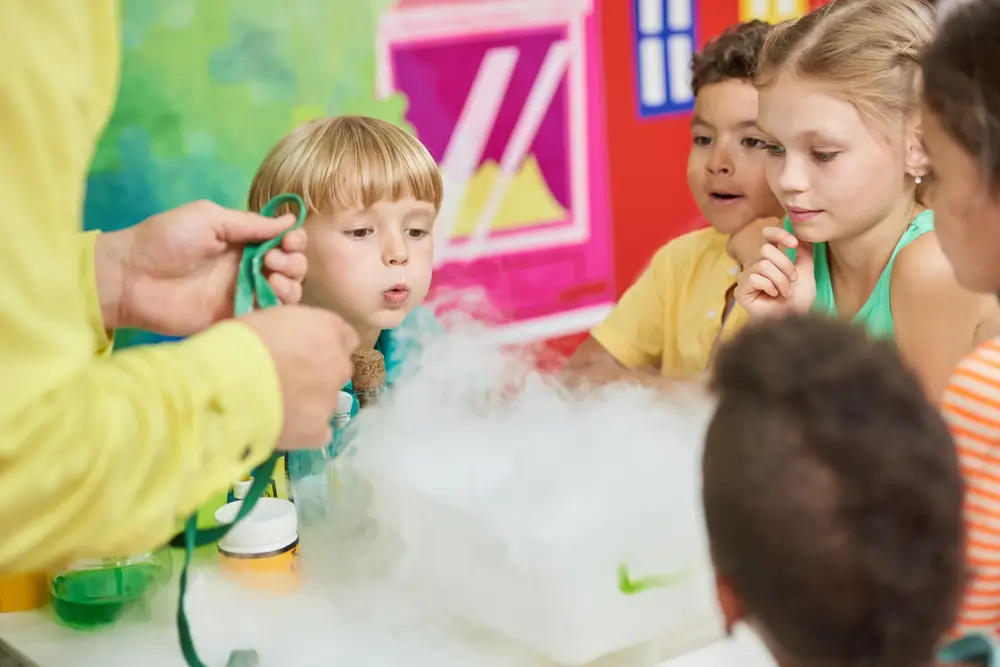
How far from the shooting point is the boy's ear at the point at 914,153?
1604 mm

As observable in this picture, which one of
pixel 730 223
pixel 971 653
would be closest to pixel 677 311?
pixel 730 223

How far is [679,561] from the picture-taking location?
47.4 inches

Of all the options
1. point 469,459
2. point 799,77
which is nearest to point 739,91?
point 799,77

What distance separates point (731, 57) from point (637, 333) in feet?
1.67

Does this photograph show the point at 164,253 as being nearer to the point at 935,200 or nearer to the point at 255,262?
the point at 255,262

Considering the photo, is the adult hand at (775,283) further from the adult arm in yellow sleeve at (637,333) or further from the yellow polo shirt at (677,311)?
the adult arm in yellow sleeve at (637,333)

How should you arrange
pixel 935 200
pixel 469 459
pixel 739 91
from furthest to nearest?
pixel 739 91
pixel 469 459
pixel 935 200

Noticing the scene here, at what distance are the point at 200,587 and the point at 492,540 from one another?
0.40 metres

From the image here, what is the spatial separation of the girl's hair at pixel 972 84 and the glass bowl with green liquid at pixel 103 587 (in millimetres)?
1013

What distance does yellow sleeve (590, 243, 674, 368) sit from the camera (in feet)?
6.77

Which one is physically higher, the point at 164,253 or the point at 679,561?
the point at 164,253

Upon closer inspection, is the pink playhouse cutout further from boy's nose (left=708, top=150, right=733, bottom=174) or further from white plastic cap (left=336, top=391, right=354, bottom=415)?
white plastic cap (left=336, top=391, right=354, bottom=415)

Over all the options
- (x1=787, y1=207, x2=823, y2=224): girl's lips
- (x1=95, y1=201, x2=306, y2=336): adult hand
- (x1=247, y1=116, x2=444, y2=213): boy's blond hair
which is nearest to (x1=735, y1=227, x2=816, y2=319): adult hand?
(x1=787, y1=207, x2=823, y2=224): girl's lips

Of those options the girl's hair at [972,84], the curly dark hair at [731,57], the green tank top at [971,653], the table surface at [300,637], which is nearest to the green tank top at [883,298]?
the curly dark hair at [731,57]
